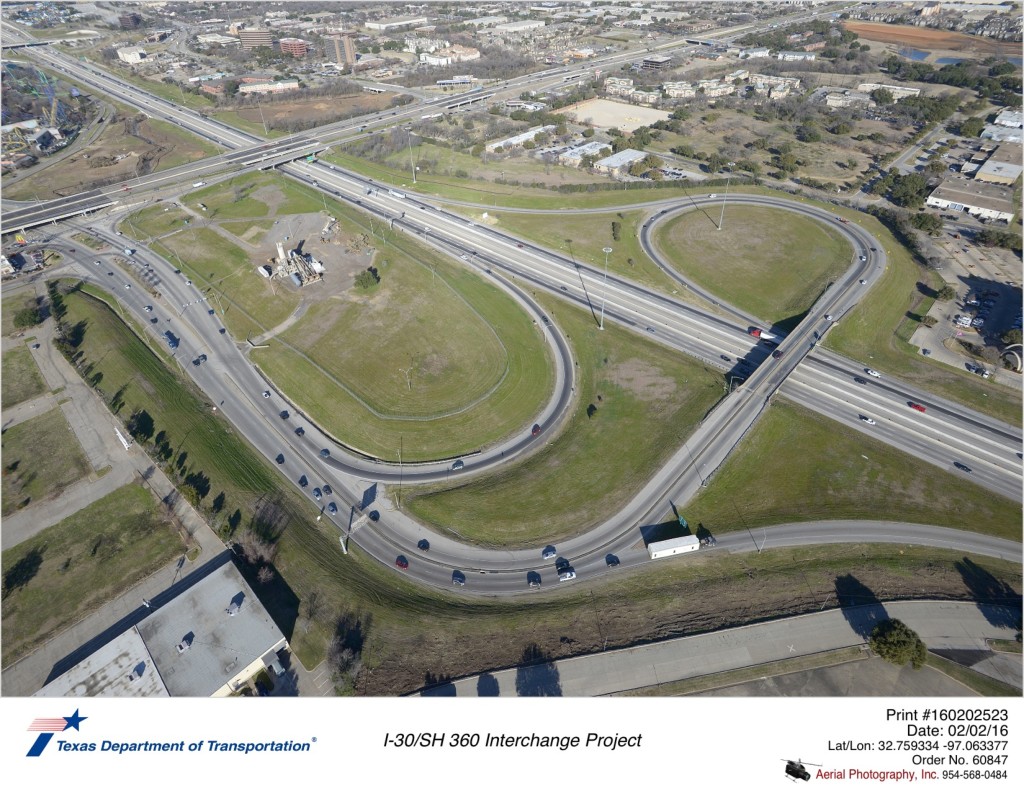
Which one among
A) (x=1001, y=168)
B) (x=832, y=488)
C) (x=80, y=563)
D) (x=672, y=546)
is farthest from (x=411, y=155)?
(x=1001, y=168)

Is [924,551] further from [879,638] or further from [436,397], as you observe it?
[436,397]

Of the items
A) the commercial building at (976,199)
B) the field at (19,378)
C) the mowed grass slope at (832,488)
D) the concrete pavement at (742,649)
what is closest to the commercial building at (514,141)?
the commercial building at (976,199)

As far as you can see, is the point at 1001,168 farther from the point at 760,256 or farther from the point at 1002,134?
the point at 760,256

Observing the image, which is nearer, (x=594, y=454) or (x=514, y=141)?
Result: (x=594, y=454)

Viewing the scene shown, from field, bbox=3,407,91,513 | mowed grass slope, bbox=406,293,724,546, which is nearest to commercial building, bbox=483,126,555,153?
mowed grass slope, bbox=406,293,724,546
